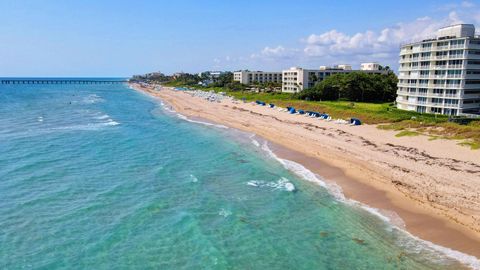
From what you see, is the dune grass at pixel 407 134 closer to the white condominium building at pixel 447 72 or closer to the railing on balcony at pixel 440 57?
the white condominium building at pixel 447 72

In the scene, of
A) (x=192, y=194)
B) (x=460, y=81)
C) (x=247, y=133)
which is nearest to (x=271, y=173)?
(x=192, y=194)

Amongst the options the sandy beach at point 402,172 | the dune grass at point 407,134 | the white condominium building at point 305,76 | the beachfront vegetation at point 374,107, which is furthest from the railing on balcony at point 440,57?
the white condominium building at point 305,76

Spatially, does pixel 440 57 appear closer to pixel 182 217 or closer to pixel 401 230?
pixel 401 230

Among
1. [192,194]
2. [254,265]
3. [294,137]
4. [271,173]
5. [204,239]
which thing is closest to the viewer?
[254,265]

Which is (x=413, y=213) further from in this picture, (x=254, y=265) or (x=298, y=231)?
(x=254, y=265)

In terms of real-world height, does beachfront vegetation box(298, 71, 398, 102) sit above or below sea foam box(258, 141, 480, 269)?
above

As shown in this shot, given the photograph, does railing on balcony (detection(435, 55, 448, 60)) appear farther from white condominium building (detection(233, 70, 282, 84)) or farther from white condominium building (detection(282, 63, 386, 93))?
white condominium building (detection(233, 70, 282, 84))

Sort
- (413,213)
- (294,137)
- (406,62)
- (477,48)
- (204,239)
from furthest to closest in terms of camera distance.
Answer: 1. (406,62)
2. (477,48)
3. (294,137)
4. (413,213)
5. (204,239)

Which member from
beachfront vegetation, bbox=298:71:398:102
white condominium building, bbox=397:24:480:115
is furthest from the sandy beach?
beachfront vegetation, bbox=298:71:398:102
